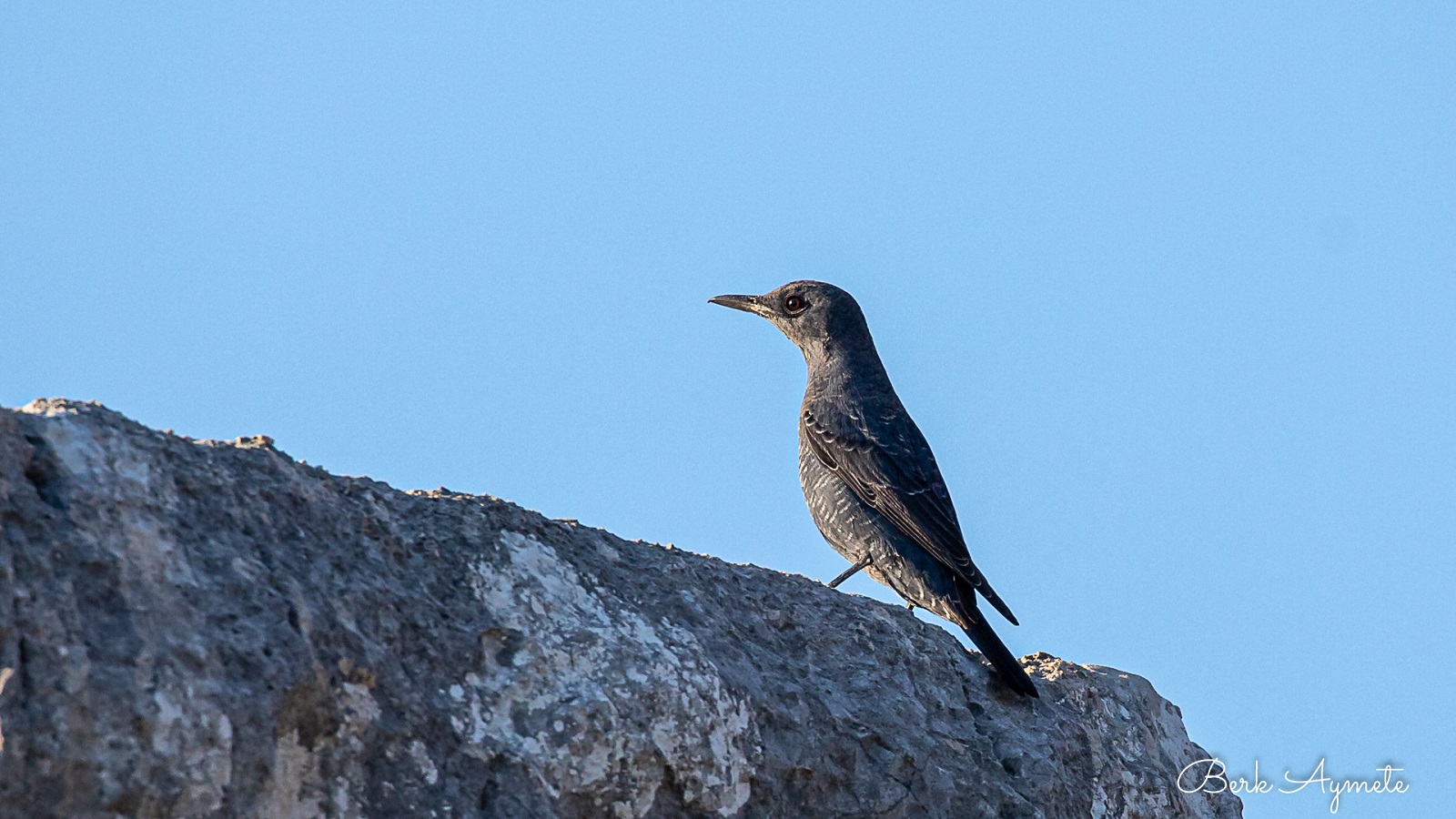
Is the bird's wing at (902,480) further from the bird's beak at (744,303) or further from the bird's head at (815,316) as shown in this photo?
the bird's beak at (744,303)

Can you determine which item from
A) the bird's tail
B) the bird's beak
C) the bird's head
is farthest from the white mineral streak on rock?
the bird's beak

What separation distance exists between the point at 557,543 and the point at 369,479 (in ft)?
2.25

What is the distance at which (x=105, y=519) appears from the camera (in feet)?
12.6

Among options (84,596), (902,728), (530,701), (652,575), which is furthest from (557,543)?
(84,596)

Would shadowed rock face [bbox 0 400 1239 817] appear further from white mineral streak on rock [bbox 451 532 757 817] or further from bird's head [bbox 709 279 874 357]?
bird's head [bbox 709 279 874 357]

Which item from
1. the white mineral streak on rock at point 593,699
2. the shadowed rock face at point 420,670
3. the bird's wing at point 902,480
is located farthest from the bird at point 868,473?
the white mineral streak on rock at point 593,699

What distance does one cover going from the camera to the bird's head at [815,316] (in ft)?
32.6

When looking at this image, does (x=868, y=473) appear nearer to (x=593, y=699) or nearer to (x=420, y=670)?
(x=593, y=699)

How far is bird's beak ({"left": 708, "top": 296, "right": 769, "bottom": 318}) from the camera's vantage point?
10.4 metres

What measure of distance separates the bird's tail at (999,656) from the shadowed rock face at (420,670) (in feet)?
0.26

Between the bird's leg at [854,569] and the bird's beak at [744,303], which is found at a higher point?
the bird's beak at [744,303]

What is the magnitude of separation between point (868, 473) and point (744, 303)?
231 cm

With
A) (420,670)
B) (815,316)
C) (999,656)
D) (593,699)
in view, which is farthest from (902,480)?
(420,670)

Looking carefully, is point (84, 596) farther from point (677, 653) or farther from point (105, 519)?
point (677, 653)
